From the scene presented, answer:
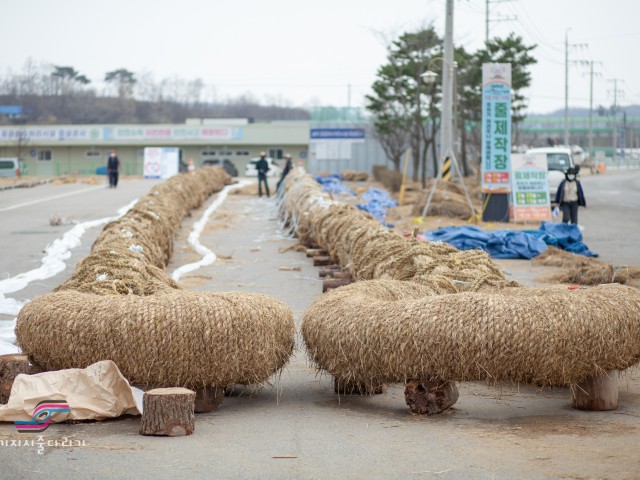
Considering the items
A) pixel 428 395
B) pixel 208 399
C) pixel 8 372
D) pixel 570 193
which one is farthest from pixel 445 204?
pixel 8 372

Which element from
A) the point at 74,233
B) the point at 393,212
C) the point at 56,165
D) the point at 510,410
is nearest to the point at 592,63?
the point at 56,165

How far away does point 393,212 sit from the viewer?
29219 mm

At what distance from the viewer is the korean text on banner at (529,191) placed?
25547mm

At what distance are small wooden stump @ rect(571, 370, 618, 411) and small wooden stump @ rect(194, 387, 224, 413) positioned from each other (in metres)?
2.70

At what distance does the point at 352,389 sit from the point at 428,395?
0.84 m

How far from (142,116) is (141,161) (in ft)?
151

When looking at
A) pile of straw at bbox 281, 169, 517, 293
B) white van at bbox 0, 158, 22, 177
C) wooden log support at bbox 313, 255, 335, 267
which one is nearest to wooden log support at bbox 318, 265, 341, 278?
pile of straw at bbox 281, 169, 517, 293

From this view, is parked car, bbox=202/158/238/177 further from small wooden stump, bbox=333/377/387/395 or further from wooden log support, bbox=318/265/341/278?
small wooden stump, bbox=333/377/387/395

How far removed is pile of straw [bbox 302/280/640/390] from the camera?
6.98 metres

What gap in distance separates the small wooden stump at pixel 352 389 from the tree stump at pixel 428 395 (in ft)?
1.97

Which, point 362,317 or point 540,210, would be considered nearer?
point 362,317

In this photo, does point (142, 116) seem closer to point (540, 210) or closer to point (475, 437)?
point (540, 210)

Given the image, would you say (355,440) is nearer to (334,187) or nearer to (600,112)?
(334,187)
